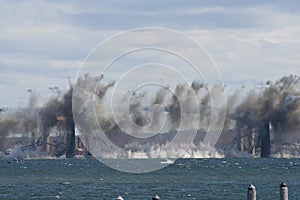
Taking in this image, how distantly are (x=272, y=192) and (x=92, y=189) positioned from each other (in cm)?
1962

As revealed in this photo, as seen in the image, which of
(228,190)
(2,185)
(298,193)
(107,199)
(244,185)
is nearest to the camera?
(107,199)

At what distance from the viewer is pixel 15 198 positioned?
84.4 meters

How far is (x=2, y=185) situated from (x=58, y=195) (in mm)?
A: 25741

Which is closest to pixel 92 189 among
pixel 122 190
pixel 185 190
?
pixel 122 190

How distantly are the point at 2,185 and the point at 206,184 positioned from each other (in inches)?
980

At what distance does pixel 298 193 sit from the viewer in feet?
283

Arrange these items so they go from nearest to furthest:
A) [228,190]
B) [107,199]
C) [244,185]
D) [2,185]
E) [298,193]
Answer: [107,199] < [298,193] < [228,190] < [244,185] < [2,185]

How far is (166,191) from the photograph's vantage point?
90.7 m

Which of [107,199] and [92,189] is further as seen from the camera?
[92,189]

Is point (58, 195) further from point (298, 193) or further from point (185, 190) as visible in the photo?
point (298, 193)

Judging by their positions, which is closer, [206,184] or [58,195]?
[58,195]

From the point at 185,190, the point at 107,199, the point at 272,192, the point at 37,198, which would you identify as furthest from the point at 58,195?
the point at 272,192

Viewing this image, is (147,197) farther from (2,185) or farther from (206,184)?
(2,185)

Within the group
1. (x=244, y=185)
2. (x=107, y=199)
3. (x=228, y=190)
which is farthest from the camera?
(x=244, y=185)
